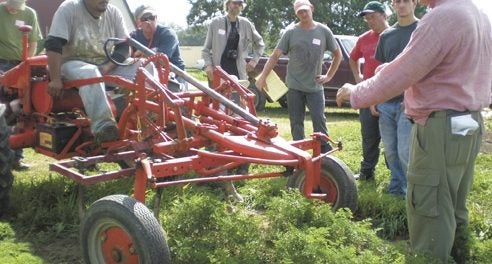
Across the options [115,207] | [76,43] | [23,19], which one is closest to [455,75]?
[115,207]

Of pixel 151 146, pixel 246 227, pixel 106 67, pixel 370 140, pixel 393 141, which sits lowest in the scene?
pixel 246 227

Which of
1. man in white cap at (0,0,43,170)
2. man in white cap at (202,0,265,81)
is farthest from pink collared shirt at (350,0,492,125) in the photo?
man in white cap at (0,0,43,170)

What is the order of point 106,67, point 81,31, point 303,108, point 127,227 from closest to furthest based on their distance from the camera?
1. point 127,227
2. point 81,31
3. point 106,67
4. point 303,108

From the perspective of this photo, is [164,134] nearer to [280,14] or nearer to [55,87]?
[55,87]

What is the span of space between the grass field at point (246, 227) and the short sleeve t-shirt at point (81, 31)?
115 centimetres

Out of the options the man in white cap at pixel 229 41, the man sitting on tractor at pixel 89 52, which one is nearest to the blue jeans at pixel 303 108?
the man in white cap at pixel 229 41

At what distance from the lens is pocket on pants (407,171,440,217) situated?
10.7ft

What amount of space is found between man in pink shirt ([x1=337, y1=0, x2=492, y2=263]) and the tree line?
35638 mm

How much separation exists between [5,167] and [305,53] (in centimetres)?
336

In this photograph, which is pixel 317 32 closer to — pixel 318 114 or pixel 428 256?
pixel 318 114

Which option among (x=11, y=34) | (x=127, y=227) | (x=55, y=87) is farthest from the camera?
(x=11, y=34)

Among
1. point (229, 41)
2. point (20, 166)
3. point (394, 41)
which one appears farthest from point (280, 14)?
point (394, 41)

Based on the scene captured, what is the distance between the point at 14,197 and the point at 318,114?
3.21 metres

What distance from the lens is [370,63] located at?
5652 mm
